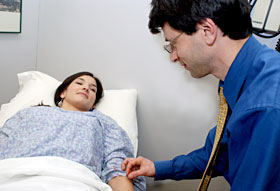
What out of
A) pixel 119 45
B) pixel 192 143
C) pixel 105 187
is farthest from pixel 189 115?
pixel 105 187

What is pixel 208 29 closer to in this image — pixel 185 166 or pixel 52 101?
pixel 185 166

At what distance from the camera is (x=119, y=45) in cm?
195

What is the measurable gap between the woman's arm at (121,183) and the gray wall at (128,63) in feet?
A: 1.96

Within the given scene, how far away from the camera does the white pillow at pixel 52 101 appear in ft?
5.78

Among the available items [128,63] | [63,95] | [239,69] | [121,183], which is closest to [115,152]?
[121,183]

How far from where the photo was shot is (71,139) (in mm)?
1400

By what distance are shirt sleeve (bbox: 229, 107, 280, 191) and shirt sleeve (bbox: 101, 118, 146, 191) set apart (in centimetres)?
66

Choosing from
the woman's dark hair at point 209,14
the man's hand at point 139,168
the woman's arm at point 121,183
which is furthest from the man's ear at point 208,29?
the woman's arm at point 121,183

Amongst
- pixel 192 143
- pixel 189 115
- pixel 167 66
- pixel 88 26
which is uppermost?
pixel 88 26

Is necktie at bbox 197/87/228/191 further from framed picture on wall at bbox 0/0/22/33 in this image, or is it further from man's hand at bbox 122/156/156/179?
framed picture on wall at bbox 0/0/22/33

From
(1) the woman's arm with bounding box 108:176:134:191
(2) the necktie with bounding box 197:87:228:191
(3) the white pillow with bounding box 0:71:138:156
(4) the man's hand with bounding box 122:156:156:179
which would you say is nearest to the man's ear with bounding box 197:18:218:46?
(2) the necktie with bounding box 197:87:228:191

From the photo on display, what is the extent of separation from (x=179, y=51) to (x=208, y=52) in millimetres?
115

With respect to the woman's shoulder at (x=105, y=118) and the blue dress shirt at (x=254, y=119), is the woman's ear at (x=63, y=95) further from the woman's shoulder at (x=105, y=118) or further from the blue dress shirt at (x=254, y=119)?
the blue dress shirt at (x=254, y=119)

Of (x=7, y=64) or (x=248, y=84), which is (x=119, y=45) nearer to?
(x=7, y=64)
